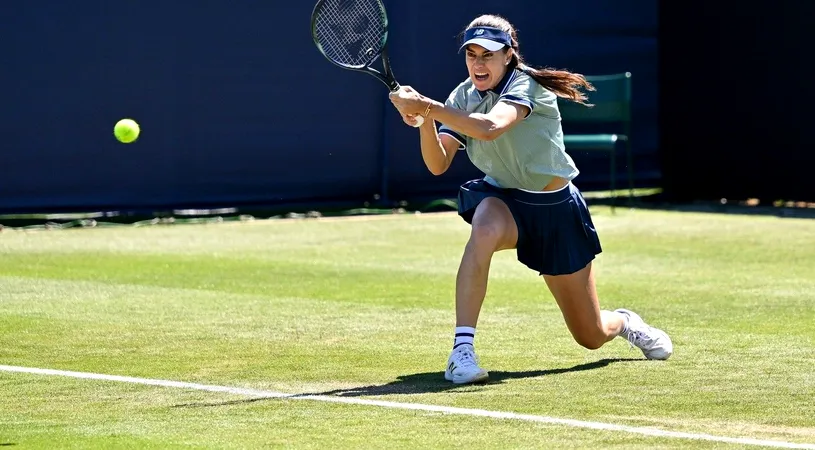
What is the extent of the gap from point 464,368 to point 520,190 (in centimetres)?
93

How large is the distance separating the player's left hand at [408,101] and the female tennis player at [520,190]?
0.94 ft

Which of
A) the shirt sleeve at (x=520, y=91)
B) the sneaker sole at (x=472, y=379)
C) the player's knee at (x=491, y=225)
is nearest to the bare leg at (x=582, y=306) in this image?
the player's knee at (x=491, y=225)

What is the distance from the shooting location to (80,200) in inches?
542

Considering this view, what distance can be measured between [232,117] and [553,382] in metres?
8.80

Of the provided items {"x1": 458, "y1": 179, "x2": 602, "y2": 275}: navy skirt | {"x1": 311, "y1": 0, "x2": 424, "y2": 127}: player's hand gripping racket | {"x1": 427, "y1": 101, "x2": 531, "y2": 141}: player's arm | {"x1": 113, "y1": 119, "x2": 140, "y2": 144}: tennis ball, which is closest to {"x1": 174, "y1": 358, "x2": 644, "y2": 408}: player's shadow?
{"x1": 458, "y1": 179, "x2": 602, "y2": 275}: navy skirt

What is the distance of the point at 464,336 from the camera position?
6164 millimetres

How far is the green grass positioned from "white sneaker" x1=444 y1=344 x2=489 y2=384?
0.22ft

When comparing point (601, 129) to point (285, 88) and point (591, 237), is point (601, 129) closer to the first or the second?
point (285, 88)

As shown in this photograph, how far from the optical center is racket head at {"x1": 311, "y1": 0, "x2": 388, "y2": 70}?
22.5 feet

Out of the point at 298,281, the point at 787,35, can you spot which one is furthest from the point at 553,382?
the point at 787,35

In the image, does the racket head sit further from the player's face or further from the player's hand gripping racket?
the player's face

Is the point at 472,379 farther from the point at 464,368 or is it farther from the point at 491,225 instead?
the point at 491,225

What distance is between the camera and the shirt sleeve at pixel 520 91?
6.27 meters

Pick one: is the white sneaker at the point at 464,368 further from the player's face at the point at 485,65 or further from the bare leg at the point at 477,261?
the player's face at the point at 485,65
